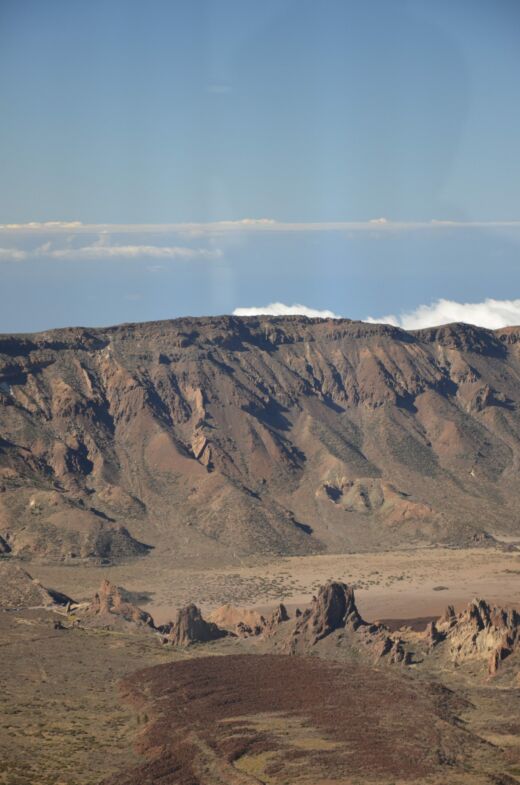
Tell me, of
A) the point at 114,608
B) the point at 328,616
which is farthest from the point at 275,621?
the point at 114,608

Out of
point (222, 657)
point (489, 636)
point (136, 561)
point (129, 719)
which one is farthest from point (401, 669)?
point (136, 561)

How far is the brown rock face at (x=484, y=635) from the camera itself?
4852 inches

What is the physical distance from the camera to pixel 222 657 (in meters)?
130

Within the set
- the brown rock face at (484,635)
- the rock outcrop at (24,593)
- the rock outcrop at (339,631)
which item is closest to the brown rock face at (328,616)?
the rock outcrop at (339,631)

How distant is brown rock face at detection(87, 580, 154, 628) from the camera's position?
494 feet

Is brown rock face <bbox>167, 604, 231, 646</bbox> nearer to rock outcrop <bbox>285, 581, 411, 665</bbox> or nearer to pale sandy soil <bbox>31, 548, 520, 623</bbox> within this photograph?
rock outcrop <bbox>285, 581, 411, 665</bbox>

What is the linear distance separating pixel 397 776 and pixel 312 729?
12385mm

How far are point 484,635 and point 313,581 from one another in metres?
56.7

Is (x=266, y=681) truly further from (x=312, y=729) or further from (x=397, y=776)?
(x=397, y=776)

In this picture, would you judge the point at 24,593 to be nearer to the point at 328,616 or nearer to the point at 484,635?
the point at 328,616

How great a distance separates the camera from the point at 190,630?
13975cm

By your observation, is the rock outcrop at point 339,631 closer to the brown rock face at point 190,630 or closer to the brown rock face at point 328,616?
the brown rock face at point 328,616

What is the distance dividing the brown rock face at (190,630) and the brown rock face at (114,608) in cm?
949

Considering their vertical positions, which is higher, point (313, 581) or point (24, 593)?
point (313, 581)
